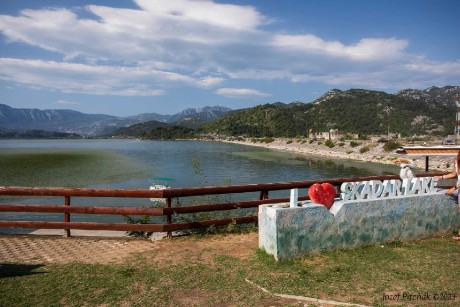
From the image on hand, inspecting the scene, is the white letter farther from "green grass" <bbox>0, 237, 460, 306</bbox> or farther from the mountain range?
the mountain range

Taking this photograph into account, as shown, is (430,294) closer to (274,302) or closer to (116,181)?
(274,302)

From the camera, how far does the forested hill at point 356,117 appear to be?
131875mm

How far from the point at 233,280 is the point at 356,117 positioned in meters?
156

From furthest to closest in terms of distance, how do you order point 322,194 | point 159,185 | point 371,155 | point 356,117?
point 356,117, point 371,155, point 159,185, point 322,194

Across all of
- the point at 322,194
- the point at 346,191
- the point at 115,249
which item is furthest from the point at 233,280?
the point at 346,191

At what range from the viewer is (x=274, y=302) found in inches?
209

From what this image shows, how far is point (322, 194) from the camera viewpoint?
24.1 ft

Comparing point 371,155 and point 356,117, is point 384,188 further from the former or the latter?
point 356,117

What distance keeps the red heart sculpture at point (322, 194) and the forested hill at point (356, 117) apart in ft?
414

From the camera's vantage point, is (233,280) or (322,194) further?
(322,194)

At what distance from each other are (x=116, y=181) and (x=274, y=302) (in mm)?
29483

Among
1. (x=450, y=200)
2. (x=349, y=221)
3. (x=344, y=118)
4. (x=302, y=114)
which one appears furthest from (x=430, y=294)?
(x=302, y=114)

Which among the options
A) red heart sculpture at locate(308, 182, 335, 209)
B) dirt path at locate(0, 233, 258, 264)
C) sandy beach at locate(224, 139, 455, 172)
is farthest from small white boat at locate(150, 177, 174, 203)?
Result: sandy beach at locate(224, 139, 455, 172)

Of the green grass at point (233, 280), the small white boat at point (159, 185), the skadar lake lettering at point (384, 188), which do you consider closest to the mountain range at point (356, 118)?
the small white boat at point (159, 185)
